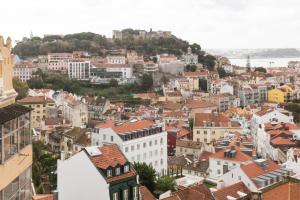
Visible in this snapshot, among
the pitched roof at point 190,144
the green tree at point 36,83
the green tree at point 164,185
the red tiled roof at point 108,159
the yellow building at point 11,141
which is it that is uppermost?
the yellow building at point 11,141

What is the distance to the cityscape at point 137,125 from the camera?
1511cm

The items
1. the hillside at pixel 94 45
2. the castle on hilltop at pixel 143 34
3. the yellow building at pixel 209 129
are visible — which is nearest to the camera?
the yellow building at pixel 209 129

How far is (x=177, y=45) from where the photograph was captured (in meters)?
116

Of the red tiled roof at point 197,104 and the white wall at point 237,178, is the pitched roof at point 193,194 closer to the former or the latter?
the white wall at point 237,178

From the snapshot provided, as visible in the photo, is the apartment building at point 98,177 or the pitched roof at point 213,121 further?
the pitched roof at point 213,121

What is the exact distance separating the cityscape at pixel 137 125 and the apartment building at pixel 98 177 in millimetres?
37

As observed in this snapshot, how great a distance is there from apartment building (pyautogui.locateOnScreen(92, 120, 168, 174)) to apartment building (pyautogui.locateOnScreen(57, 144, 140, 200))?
12709 mm

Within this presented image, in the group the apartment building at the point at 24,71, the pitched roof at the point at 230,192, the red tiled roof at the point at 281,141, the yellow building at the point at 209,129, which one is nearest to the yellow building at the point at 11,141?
the pitched roof at the point at 230,192

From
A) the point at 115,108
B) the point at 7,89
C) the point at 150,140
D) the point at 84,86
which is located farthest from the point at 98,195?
the point at 84,86

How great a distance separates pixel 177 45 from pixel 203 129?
72.4 metres

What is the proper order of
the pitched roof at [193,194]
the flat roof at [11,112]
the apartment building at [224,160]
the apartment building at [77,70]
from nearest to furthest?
1. the flat roof at [11,112]
2. the pitched roof at [193,194]
3. the apartment building at [224,160]
4. the apartment building at [77,70]

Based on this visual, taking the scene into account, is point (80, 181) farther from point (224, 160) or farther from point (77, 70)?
point (77, 70)

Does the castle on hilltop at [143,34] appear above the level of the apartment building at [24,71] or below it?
above

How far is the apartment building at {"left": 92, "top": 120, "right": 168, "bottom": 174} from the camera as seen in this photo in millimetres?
30406
